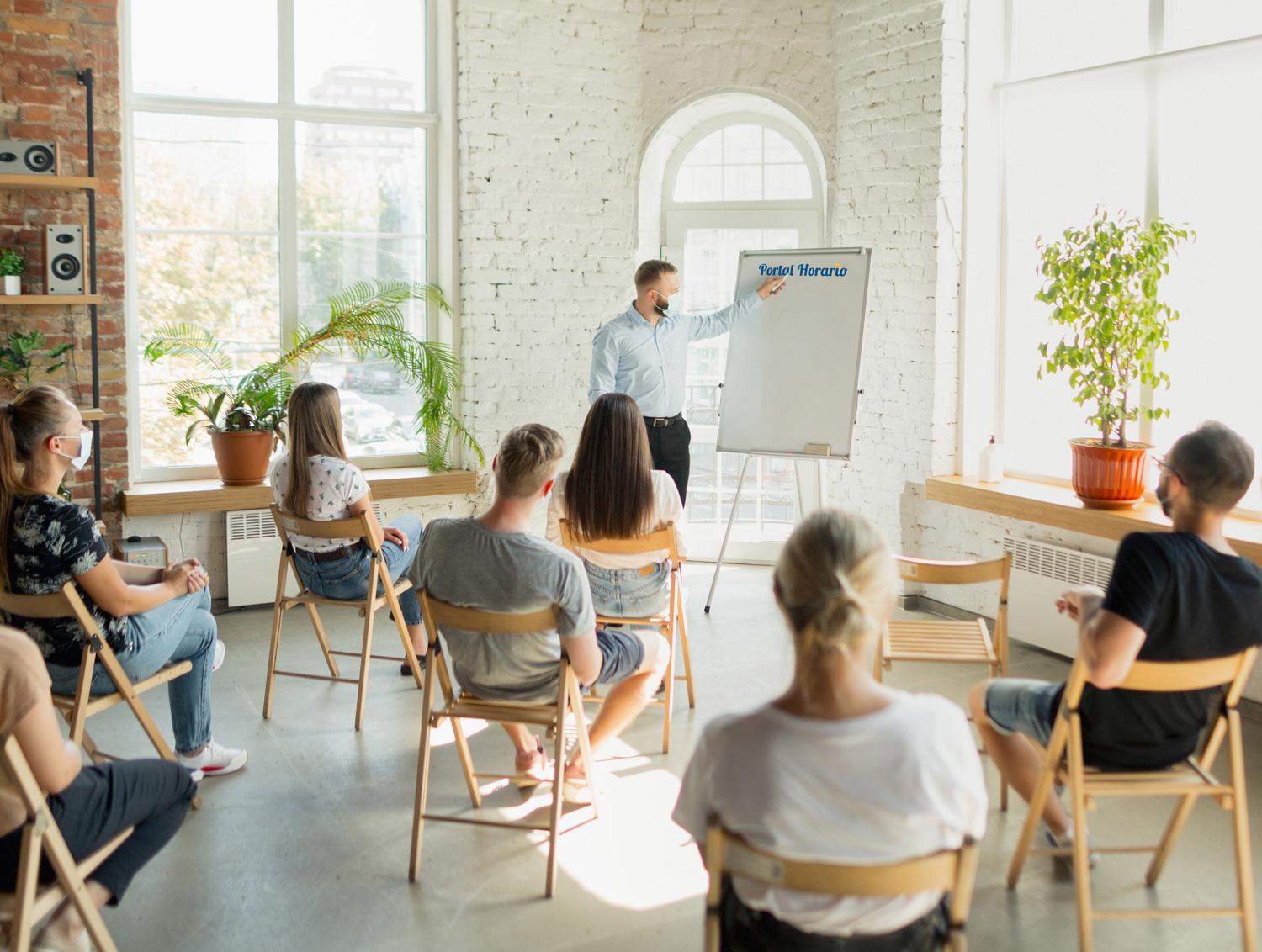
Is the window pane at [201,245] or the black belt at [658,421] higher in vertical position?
the window pane at [201,245]

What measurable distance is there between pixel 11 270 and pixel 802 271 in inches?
142

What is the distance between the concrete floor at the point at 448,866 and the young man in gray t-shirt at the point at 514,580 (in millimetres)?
501

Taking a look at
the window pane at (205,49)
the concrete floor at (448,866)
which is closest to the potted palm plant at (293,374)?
the window pane at (205,49)

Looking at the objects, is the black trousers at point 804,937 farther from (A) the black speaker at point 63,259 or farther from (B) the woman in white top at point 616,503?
(A) the black speaker at point 63,259

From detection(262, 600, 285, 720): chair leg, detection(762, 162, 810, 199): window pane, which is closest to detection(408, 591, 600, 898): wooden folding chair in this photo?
detection(262, 600, 285, 720): chair leg

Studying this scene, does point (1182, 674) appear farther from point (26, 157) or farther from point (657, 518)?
point (26, 157)

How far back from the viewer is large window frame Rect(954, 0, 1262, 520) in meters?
5.57

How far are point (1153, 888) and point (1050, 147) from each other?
362cm

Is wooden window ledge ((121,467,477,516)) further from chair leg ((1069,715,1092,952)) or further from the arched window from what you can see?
chair leg ((1069,715,1092,952))

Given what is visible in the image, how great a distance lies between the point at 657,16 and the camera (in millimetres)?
6391

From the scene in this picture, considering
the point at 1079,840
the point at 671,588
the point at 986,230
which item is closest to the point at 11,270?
the point at 671,588

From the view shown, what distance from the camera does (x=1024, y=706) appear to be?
2.94 m

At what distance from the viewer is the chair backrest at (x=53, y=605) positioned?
3.09 metres

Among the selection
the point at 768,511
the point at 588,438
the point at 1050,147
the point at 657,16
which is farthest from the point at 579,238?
the point at 588,438
